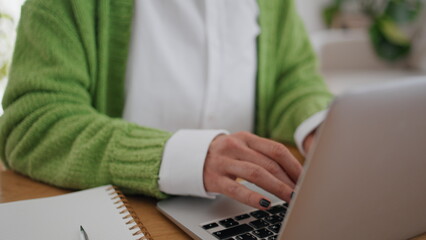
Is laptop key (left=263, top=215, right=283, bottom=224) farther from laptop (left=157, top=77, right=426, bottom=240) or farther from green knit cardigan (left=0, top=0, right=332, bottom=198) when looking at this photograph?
green knit cardigan (left=0, top=0, right=332, bottom=198)

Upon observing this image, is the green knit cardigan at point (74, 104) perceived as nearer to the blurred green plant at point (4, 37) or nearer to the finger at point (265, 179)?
the finger at point (265, 179)

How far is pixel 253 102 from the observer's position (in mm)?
796

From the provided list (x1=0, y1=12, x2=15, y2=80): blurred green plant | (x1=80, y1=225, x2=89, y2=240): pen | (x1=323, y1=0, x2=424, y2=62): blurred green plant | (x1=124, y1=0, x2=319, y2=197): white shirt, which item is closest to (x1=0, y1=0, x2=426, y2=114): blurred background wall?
(x1=323, y1=0, x2=424, y2=62): blurred green plant

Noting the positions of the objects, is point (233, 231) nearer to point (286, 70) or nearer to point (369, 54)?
point (286, 70)

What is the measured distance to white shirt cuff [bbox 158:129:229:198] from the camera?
0.47m

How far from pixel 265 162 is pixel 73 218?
22 centimetres

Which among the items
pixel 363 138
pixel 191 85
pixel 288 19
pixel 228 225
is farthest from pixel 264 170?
pixel 288 19

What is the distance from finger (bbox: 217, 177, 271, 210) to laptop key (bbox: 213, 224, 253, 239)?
0.03 meters

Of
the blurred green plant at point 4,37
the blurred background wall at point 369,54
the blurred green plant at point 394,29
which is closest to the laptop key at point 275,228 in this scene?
the blurred green plant at point 4,37

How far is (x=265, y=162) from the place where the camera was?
1.49ft

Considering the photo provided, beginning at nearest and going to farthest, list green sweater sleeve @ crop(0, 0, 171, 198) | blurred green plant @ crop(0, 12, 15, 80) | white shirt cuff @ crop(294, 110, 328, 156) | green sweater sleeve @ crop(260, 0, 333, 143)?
green sweater sleeve @ crop(0, 0, 171, 198) < white shirt cuff @ crop(294, 110, 328, 156) < green sweater sleeve @ crop(260, 0, 333, 143) < blurred green plant @ crop(0, 12, 15, 80)

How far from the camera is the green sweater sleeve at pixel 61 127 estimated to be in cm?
50

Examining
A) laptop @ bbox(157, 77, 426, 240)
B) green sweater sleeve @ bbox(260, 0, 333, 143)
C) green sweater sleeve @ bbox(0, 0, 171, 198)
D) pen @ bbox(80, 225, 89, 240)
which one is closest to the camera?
laptop @ bbox(157, 77, 426, 240)

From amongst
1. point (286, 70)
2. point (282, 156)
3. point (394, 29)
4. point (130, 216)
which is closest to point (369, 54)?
point (394, 29)
